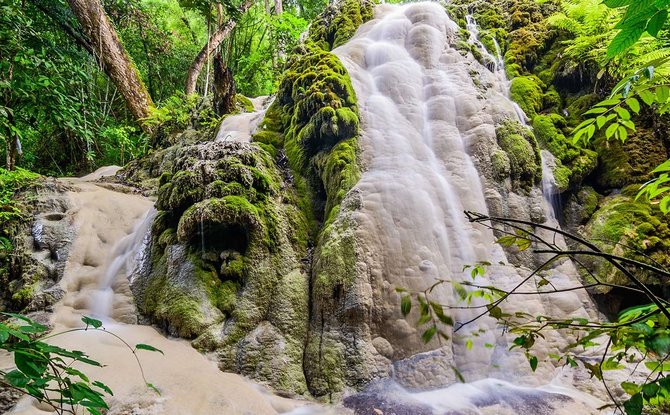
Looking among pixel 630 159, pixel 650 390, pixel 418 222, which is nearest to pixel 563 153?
pixel 630 159

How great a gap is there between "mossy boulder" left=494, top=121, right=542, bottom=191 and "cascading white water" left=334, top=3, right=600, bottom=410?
0.22 metres

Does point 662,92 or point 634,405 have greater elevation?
point 662,92

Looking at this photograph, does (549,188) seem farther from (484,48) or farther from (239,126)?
(239,126)

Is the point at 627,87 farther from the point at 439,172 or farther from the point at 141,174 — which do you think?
the point at 141,174

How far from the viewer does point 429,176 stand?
509 centimetres

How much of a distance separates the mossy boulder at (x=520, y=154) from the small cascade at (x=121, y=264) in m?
5.40

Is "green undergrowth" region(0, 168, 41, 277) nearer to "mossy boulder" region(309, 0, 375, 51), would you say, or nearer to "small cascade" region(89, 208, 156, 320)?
"small cascade" region(89, 208, 156, 320)

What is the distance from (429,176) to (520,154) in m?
1.70

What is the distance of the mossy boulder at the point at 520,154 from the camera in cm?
546

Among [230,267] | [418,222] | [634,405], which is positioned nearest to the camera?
[634,405]

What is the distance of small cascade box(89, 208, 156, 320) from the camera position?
161 inches

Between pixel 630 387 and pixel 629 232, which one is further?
pixel 629 232

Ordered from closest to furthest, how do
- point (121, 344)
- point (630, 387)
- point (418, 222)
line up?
1. point (630, 387)
2. point (121, 344)
3. point (418, 222)

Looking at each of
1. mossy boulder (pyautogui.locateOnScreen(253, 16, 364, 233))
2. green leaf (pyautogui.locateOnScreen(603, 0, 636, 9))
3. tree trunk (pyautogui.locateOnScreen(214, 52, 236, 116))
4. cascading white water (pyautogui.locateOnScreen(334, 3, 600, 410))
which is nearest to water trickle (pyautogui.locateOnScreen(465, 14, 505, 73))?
cascading white water (pyautogui.locateOnScreen(334, 3, 600, 410))
